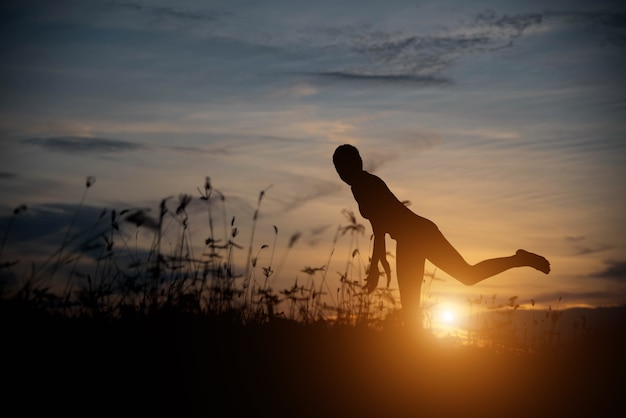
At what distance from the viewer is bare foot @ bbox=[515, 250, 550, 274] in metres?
8.23

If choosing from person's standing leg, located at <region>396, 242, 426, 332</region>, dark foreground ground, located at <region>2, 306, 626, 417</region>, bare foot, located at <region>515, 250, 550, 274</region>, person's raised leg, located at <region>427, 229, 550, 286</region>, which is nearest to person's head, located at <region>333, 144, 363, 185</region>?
person's standing leg, located at <region>396, 242, 426, 332</region>

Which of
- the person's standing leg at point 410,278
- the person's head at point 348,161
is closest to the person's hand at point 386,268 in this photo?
the person's standing leg at point 410,278

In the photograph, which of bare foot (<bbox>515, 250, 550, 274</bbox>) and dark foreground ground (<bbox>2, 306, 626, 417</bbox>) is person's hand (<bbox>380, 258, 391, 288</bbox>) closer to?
dark foreground ground (<bbox>2, 306, 626, 417</bbox>)

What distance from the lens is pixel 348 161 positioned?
7.86 metres

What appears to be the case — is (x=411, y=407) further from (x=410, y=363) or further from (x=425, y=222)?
(x=425, y=222)

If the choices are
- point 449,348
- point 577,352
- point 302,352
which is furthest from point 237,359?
point 577,352

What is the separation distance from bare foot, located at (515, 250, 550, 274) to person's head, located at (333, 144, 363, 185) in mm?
2208

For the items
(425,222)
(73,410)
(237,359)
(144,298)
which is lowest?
(73,410)

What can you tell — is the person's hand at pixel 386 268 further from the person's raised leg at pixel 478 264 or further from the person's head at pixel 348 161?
the person's head at pixel 348 161

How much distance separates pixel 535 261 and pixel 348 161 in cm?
252

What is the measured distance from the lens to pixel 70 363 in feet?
17.9

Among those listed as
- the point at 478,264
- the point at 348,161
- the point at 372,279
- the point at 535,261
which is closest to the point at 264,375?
the point at 372,279

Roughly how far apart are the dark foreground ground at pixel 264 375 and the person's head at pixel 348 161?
1733mm

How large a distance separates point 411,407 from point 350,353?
4.03 ft
